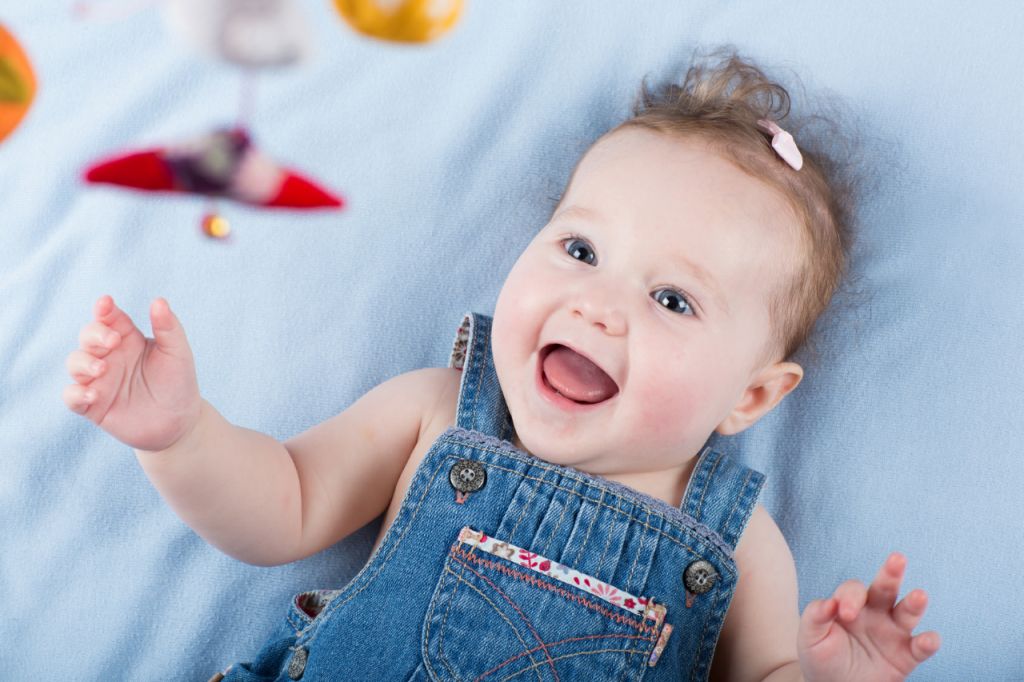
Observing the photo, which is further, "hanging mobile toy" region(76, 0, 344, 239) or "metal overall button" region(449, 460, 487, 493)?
"metal overall button" region(449, 460, 487, 493)

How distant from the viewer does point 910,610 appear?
0.57 meters

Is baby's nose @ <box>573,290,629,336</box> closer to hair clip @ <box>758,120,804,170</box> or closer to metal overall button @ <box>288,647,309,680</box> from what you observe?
hair clip @ <box>758,120,804,170</box>

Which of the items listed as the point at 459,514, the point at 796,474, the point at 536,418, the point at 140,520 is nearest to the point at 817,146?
the point at 796,474

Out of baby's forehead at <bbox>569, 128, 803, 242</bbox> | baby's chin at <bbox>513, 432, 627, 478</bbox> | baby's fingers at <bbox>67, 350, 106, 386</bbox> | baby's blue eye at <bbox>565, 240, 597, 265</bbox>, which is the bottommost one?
baby's fingers at <bbox>67, 350, 106, 386</bbox>

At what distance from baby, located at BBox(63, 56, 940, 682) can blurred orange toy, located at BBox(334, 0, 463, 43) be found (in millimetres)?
289

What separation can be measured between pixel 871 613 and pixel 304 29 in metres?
0.54

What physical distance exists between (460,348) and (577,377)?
6.8 inches

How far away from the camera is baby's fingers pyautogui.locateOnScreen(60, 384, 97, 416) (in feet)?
1.76

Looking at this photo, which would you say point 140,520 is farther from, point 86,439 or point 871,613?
point 871,613

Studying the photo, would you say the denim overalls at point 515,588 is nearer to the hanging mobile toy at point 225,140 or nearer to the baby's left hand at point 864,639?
the baby's left hand at point 864,639

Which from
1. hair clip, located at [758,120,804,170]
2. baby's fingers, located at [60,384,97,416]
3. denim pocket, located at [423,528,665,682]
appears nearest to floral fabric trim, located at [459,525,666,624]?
denim pocket, located at [423,528,665,682]

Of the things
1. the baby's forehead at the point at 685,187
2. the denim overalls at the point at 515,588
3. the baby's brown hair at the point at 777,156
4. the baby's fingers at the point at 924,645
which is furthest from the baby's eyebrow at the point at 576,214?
the baby's fingers at the point at 924,645

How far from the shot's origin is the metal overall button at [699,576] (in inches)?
30.6

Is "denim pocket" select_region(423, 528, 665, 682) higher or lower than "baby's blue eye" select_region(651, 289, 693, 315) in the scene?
lower
